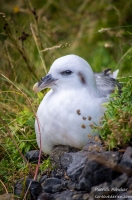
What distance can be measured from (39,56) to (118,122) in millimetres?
3152

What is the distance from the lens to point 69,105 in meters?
3.99

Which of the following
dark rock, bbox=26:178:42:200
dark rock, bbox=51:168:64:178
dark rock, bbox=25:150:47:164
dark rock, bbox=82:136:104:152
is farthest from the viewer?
dark rock, bbox=25:150:47:164

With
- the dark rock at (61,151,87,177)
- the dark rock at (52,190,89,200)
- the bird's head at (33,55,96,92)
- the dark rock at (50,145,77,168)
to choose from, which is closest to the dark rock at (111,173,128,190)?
the dark rock at (52,190,89,200)

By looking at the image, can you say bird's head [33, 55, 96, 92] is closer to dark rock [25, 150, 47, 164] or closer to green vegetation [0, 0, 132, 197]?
green vegetation [0, 0, 132, 197]

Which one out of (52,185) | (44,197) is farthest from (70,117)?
(44,197)

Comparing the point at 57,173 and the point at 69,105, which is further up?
the point at 69,105

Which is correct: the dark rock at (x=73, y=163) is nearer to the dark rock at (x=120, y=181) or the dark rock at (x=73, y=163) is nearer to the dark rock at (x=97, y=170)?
the dark rock at (x=97, y=170)

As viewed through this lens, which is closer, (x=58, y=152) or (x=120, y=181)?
(x=120, y=181)

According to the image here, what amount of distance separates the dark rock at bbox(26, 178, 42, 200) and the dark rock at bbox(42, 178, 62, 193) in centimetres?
4

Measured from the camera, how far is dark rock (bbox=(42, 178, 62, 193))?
143 inches

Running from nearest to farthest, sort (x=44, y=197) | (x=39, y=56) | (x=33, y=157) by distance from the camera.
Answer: (x=44, y=197), (x=33, y=157), (x=39, y=56)

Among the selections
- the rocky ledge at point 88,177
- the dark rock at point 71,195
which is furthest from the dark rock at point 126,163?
the dark rock at point 71,195

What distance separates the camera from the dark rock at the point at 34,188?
12.1 ft

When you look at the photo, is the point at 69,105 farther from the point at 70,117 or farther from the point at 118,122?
the point at 118,122
